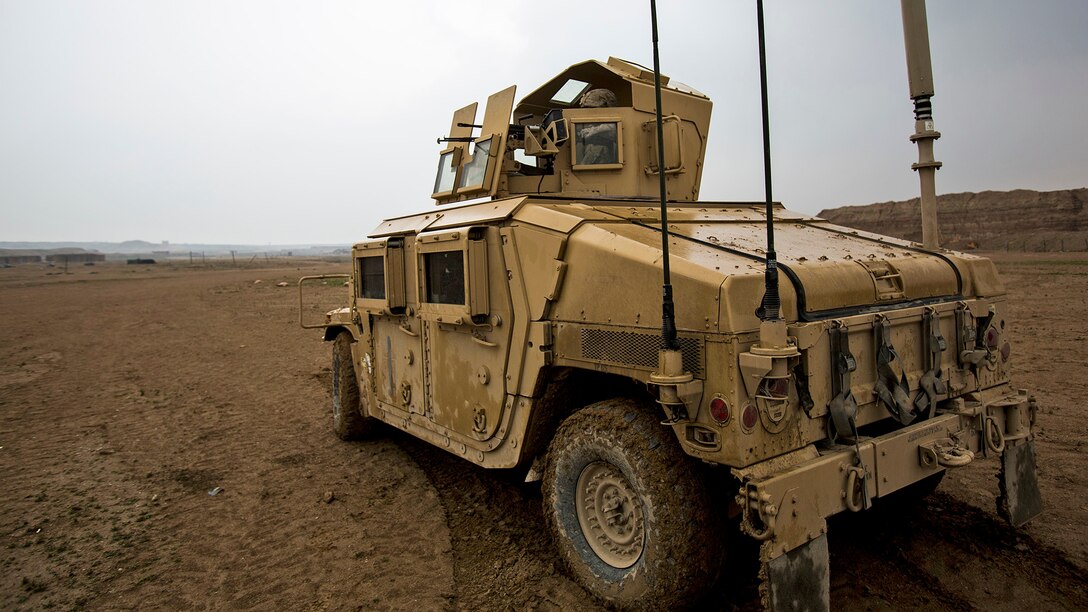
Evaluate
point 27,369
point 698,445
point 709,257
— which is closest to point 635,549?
point 698,445

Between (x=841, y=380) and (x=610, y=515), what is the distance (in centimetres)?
139

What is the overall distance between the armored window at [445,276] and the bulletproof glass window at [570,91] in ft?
7.46

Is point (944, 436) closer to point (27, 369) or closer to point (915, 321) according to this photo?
point (915, 321)

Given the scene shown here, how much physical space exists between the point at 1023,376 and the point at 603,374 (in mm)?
6568

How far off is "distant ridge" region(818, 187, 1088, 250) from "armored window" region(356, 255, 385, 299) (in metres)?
40.8

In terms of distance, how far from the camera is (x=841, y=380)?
3389 millimetres

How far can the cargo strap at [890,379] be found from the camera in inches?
140

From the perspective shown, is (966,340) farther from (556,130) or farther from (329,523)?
(329,523)

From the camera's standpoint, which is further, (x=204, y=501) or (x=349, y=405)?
(x=349, y=405)

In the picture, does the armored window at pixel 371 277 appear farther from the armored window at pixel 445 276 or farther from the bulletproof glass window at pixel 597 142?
the bulletproof glass window at pixel 597 142

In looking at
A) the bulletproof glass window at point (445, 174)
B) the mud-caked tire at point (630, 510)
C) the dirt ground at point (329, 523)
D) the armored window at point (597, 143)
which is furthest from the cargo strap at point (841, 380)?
the bulletproof glass window at point (445, 174)

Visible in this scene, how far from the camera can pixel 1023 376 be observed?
8117mm

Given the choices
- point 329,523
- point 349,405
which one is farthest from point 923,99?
point 349,405

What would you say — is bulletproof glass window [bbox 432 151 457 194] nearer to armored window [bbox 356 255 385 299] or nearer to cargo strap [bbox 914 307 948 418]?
armored window [bbox 356 255 385 299]
